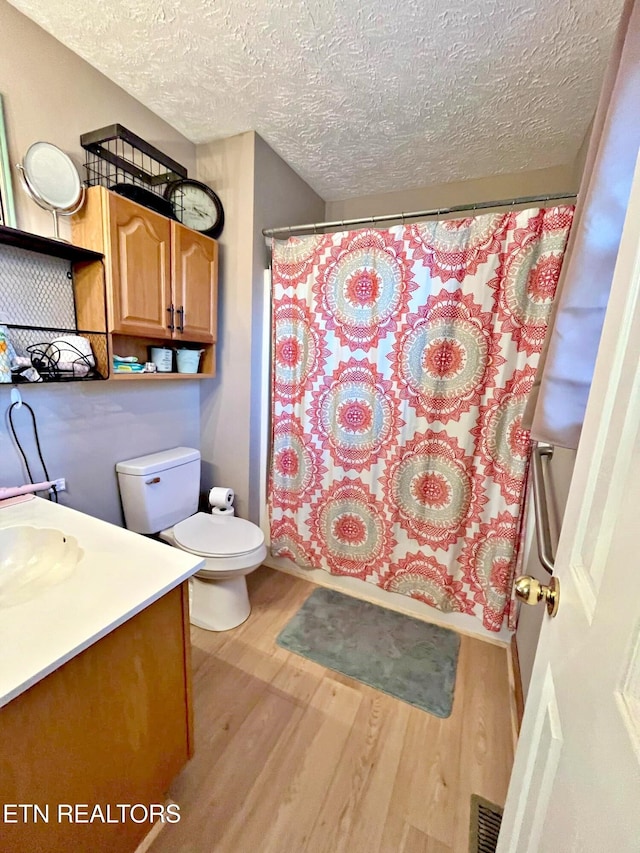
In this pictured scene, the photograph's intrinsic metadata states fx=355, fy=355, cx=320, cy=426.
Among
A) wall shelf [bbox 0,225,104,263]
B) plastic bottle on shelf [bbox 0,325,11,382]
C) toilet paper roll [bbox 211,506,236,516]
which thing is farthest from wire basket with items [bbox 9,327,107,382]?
toilet paper roll [bbox 211,506,236,516]

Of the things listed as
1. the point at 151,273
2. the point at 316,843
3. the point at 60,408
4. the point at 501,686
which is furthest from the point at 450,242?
the point at 316,843

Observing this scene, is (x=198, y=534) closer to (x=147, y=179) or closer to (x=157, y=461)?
(x=157, y=461)

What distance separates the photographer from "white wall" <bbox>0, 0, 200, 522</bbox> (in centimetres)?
119

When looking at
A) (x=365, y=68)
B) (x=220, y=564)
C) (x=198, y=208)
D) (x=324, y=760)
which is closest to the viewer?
(x=324, y=760)

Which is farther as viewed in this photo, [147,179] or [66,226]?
[147,179]

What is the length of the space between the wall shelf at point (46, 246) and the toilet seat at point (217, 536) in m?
1.19

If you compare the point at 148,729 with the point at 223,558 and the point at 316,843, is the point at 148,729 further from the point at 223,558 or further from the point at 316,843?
the point at 223,558

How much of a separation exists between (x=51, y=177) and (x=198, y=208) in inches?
27.1

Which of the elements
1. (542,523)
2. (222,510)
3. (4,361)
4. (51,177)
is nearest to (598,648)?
(542,523)

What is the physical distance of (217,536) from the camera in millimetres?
1668

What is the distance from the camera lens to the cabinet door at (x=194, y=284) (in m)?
1.58

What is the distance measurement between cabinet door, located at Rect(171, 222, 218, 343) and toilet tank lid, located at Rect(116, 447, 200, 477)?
1.93 feet

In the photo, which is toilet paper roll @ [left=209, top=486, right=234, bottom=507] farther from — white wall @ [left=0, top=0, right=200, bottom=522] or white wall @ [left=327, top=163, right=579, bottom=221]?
white wall @ [left=327, top=163, right=579, bottom=221]

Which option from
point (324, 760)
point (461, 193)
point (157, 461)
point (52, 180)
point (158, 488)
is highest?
point (461, 193)
